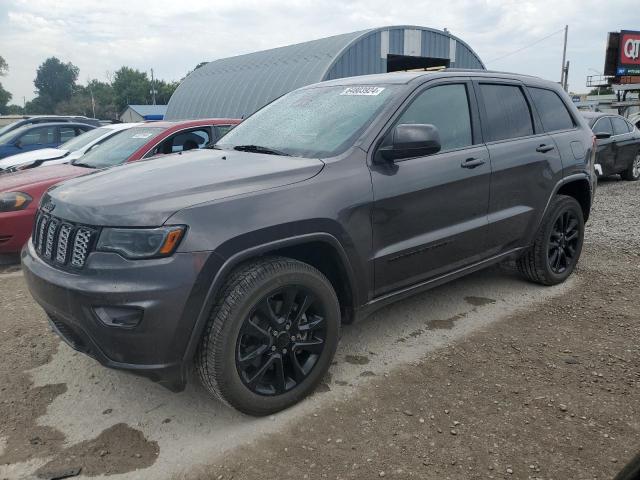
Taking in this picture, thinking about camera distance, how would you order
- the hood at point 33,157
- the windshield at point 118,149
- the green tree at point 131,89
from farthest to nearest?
1. the green tree at point 131,89
2. the hood at point 33,157
3. the windshield at point 118,149

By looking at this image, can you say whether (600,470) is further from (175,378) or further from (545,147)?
(545,147)

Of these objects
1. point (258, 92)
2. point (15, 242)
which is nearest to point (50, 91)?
point (258, 92)

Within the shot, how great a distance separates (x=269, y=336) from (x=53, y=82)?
14486 centimetres

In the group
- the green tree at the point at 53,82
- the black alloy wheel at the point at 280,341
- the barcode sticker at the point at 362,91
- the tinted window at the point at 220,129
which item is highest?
the green tree at the point at 53,82

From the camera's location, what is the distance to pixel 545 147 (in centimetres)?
428

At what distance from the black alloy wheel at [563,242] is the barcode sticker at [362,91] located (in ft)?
6.84

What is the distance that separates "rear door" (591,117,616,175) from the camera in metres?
10.2

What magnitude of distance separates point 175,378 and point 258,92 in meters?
18.4

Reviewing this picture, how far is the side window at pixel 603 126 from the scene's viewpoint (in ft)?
33.4

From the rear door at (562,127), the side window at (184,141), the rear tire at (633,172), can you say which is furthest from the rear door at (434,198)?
the rear tire at (633,172)

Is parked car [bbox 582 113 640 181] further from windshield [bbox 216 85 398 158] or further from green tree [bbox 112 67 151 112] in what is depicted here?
green tree [bbox 112 67 151 112]

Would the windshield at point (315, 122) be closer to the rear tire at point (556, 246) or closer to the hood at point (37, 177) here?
the rear tire at point (556, 246)

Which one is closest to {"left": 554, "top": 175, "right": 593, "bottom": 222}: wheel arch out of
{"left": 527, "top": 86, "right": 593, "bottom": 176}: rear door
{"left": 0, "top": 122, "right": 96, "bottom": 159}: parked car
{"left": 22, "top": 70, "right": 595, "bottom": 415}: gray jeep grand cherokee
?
{"left": 527, "top": 86, "right": 593, "bottom": 176}: rear door

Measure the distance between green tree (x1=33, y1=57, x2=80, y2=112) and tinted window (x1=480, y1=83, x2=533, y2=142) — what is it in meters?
139
